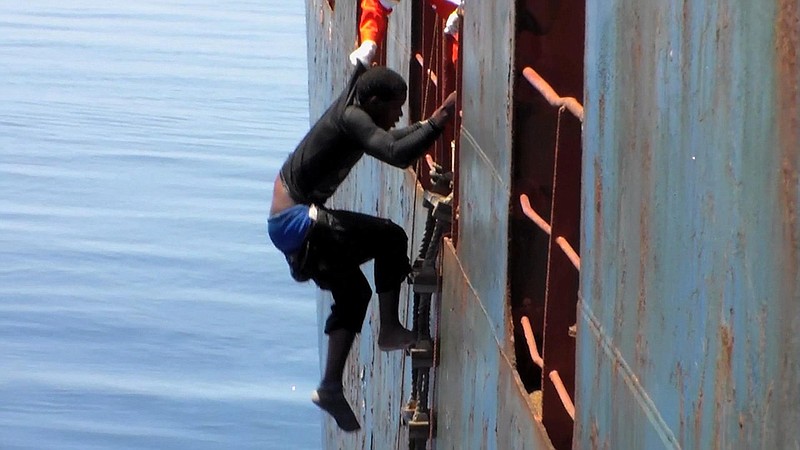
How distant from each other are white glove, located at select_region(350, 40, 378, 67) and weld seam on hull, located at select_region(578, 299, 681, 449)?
3.06 m

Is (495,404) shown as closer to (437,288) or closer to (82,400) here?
(437,288)

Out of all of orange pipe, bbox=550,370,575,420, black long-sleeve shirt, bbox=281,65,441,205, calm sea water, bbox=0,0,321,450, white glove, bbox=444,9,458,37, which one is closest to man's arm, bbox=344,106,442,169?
black long-sleeve shirt, bbox=281,65,441,205

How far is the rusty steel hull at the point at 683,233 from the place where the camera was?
230 centimetres

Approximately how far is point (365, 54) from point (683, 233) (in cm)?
414

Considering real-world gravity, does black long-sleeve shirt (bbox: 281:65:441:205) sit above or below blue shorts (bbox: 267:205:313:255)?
above

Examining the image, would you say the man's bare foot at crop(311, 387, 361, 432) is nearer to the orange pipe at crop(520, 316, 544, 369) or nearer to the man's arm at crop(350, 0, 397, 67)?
the man's arm at crop(350, 0, 397, 67)

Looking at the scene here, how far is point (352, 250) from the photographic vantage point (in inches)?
265

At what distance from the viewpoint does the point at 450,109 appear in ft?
21.6

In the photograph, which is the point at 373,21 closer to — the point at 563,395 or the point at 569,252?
the point at 569,252

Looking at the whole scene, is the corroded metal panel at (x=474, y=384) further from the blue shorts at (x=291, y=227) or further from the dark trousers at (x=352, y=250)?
the blue shorts at (x=291, y=227)

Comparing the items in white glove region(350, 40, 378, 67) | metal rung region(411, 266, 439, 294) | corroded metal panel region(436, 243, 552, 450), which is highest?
white glove region(350, 40, 378, 67)

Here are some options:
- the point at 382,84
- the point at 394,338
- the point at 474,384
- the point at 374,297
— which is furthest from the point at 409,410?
the point at 374,297

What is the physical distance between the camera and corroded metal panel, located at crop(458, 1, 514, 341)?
5352 millimetres

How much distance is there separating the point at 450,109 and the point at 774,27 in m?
4.32
